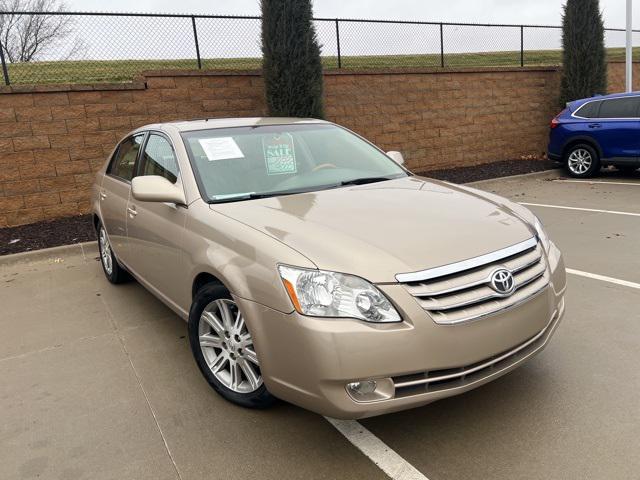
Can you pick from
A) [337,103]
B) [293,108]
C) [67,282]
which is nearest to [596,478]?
[67,282]

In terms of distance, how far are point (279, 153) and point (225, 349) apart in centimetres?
149

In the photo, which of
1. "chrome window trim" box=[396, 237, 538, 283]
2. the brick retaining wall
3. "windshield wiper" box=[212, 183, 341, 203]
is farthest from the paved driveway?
the brick retaining wall

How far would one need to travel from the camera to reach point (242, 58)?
1022 cm

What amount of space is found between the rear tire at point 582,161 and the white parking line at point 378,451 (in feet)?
31.8

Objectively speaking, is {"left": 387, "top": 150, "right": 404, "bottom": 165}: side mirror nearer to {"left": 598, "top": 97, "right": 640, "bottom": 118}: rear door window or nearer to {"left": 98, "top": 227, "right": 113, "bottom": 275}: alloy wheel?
{"left": 98, "top": 227, "right": 113, "bottom": 275}: alloy wheel

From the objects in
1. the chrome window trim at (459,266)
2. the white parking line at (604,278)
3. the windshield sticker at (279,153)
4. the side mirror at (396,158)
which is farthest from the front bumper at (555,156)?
the chrome window trim at (459,266)

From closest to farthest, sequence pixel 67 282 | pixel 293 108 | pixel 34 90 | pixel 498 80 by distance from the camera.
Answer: pixel 67 282
pixel 34 90
pixel 293 108
pixel 498 80

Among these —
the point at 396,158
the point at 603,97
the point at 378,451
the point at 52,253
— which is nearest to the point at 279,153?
the point at 396,158

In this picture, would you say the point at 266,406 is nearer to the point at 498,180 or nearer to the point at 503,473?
the point at 503,473

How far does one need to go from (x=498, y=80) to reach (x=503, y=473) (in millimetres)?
12357

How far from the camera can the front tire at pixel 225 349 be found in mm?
2844

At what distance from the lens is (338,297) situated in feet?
7.73

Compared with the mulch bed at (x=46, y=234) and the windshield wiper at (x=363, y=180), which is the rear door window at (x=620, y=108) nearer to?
the windshield wiper at (x=363, y=180)

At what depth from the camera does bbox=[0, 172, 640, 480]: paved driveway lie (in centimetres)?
249
